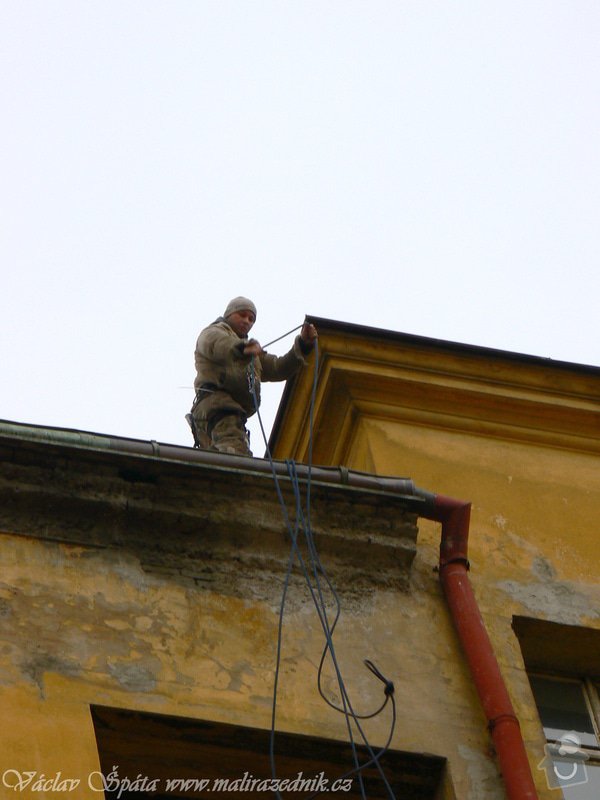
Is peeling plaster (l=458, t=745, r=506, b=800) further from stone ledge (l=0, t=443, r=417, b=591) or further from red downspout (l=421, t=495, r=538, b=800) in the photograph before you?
stone ledge (l=0, t=443, r=417, b=591)

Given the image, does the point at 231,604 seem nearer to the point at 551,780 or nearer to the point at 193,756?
the point at 193,756

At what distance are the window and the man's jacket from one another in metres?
2.43

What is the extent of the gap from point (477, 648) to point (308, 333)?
251 centimetres

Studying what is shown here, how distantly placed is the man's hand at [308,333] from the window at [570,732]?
2.41 metres

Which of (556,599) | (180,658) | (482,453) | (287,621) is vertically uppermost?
(482,453)

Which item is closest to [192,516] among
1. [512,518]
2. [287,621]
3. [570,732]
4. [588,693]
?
[287,621]

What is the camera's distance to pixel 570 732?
870 centimetres

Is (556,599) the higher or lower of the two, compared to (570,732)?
higher

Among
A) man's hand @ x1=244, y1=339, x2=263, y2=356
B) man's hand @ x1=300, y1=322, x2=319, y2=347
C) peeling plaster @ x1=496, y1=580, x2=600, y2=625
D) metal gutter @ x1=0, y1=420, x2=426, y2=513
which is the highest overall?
man's hand @ x1=300, y1=322, x2=319, y2=347

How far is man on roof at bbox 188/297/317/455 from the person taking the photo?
401 inches

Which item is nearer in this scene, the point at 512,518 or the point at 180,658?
the point at 180,658

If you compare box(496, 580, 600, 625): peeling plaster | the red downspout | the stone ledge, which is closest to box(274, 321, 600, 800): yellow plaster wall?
box(496, 580, 600, 625): peeling plaster

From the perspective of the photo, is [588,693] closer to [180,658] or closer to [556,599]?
[556,599]

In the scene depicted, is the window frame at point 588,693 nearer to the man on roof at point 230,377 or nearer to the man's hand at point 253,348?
the man on roof at point 230,377
